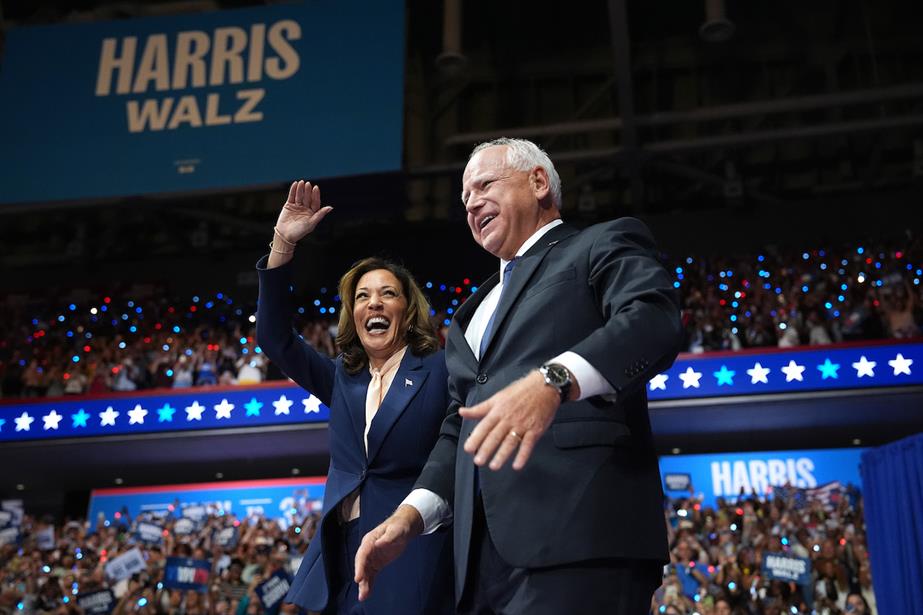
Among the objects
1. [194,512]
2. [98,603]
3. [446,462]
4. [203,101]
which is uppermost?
[203,101]

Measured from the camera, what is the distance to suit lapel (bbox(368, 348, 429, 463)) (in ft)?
7.39

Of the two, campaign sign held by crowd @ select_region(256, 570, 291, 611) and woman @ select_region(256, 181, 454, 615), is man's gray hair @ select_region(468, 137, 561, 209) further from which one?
campaign sign held by crowd @ select_region(256, 570, 291, 611)

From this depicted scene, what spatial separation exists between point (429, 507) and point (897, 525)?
5.53 metres

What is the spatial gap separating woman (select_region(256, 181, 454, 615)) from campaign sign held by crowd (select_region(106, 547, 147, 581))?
22.4 feet

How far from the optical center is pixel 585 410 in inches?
57.9

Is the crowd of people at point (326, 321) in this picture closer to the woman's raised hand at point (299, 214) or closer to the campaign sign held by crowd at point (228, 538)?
the campaign sign held by crowd at point (228, 538)

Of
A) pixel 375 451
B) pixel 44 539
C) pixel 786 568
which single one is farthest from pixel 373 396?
pixel 44 539

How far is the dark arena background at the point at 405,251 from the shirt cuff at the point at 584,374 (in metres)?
5.54

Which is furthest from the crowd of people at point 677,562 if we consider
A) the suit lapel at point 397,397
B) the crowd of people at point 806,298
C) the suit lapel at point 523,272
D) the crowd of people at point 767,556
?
the suit lapel at point 523,272

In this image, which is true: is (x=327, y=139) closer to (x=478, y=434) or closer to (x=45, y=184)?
(x=45, y=184)

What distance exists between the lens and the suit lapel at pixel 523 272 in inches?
64.9

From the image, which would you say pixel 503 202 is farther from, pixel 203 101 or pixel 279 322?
pixel 203 101

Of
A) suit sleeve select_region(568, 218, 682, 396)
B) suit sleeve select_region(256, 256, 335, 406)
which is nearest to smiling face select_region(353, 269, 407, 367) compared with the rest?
suit sleeve select_region(256, 256, 335, 406)

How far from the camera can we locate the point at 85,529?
10953 millimetres
